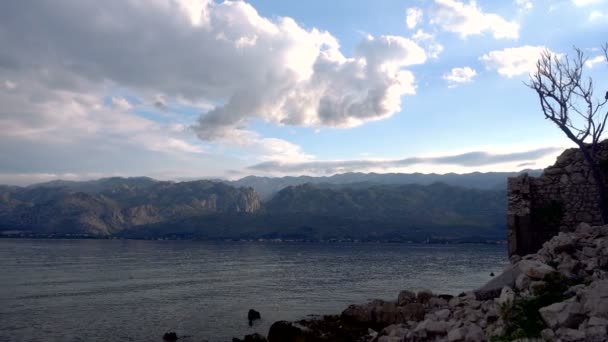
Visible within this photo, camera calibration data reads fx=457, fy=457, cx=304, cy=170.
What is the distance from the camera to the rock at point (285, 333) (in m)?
27.8

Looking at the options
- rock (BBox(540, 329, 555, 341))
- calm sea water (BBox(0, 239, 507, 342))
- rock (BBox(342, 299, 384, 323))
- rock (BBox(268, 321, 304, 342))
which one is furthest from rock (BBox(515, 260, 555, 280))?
calm sea water (BBox(0, 239, 507, 342))

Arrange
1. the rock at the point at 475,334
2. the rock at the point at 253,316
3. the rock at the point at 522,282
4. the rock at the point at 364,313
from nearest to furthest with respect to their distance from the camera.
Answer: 1. the rock at the point at 475,334
2. the rock at the point at 522,282
3. the rock at the point at 364,313
4. the rock at the point at 253,316

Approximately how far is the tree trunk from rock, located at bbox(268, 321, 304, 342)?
17.3 m

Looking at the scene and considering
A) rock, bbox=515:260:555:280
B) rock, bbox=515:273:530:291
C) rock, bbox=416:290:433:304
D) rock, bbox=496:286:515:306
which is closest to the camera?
rock, bbox=496:286:515:306

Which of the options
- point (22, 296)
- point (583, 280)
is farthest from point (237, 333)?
point (22, 296)

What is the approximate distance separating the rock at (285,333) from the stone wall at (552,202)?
13.3m

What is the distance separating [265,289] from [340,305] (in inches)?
695

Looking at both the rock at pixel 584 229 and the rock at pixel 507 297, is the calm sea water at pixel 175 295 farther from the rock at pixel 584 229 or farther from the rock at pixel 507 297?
the rock at pixel 507 297

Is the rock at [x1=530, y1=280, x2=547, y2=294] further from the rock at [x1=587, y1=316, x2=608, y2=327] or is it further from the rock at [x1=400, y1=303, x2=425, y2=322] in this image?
the rock at [x1=400, y1=303, x2=425, y2=322]

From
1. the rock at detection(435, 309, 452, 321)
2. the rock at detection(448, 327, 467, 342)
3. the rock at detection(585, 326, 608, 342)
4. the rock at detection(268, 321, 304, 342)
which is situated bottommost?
the rock at detection(268, 321, 304, 342)

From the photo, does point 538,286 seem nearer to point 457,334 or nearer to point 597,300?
point 457,334

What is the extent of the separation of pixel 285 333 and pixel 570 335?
20.8 metres

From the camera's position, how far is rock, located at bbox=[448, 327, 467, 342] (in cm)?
1352

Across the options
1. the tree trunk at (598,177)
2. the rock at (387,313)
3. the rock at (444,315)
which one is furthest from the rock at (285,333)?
the tree trunk at (598,177)
